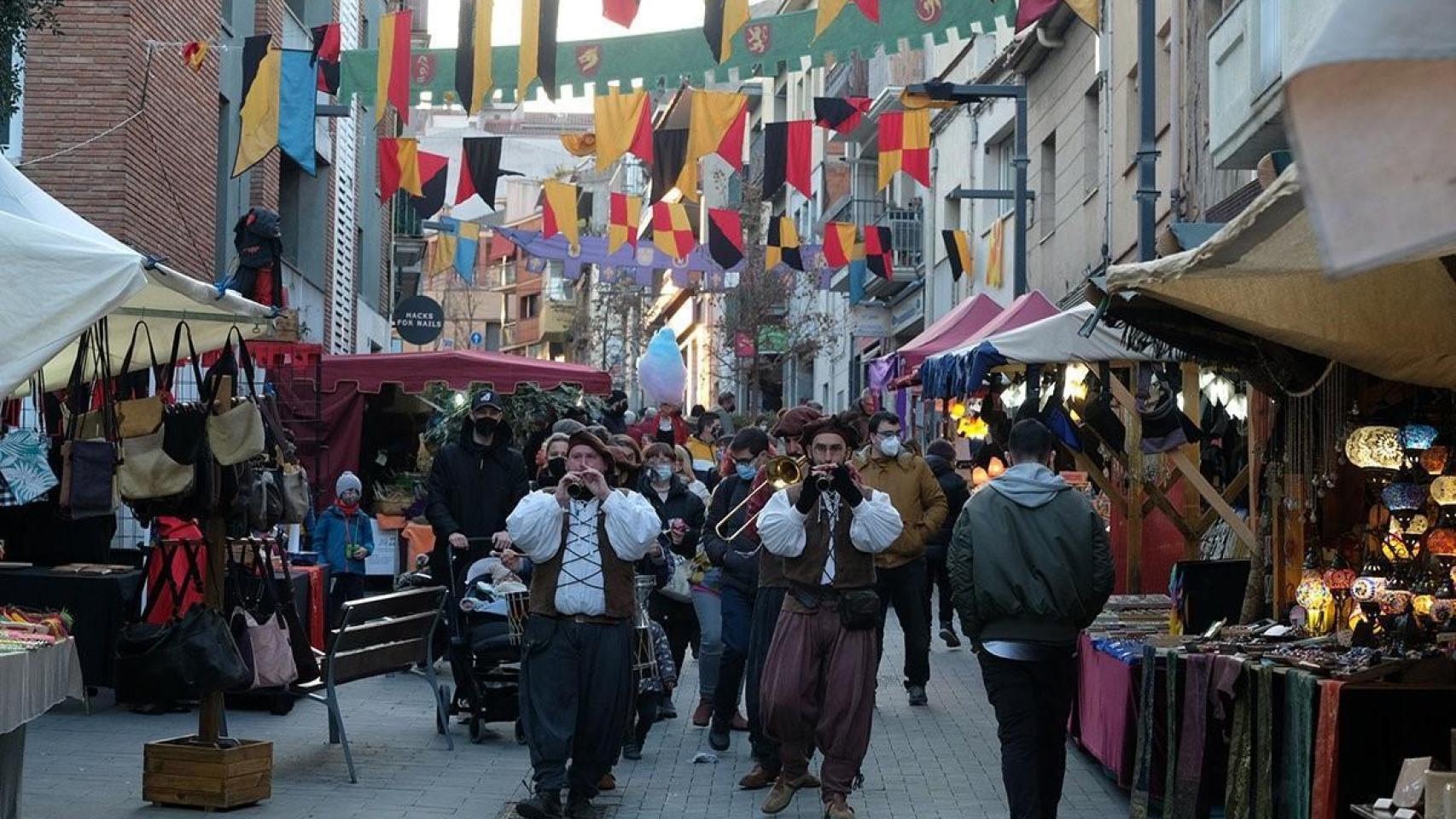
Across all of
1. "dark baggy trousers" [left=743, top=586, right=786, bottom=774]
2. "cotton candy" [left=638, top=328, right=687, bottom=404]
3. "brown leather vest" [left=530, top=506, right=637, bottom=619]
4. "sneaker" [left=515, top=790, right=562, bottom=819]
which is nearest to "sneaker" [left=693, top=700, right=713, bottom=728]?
"dark baggy trousers" [left=743, top=586, right=786, bottom=774]

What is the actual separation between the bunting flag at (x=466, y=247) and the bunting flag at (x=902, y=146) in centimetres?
927

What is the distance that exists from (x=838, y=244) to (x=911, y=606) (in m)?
15.5

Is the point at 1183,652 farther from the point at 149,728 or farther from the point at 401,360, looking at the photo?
the point at 401,360

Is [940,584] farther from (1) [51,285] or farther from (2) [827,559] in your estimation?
(1) [51,285]

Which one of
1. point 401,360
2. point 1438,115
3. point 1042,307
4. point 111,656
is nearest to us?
point 1438,115

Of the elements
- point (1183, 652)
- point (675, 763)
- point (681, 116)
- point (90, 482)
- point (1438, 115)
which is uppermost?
point (681, 116)

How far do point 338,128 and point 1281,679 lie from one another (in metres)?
24.3

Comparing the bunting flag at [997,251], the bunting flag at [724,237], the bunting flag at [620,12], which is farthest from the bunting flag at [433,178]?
the bunting flag at [997,251]

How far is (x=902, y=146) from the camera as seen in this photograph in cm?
2239

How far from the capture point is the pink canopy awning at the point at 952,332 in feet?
60.2

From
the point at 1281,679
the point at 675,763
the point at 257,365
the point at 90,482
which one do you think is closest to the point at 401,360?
the point at 257,365

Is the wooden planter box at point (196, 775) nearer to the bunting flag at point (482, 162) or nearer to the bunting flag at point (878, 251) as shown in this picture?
the bunting flag at point (482, 162)

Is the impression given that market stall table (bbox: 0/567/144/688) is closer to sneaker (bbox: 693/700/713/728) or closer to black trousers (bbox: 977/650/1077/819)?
sneaker (bbox: 693/700/713/728)

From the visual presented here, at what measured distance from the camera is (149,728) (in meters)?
11.6
